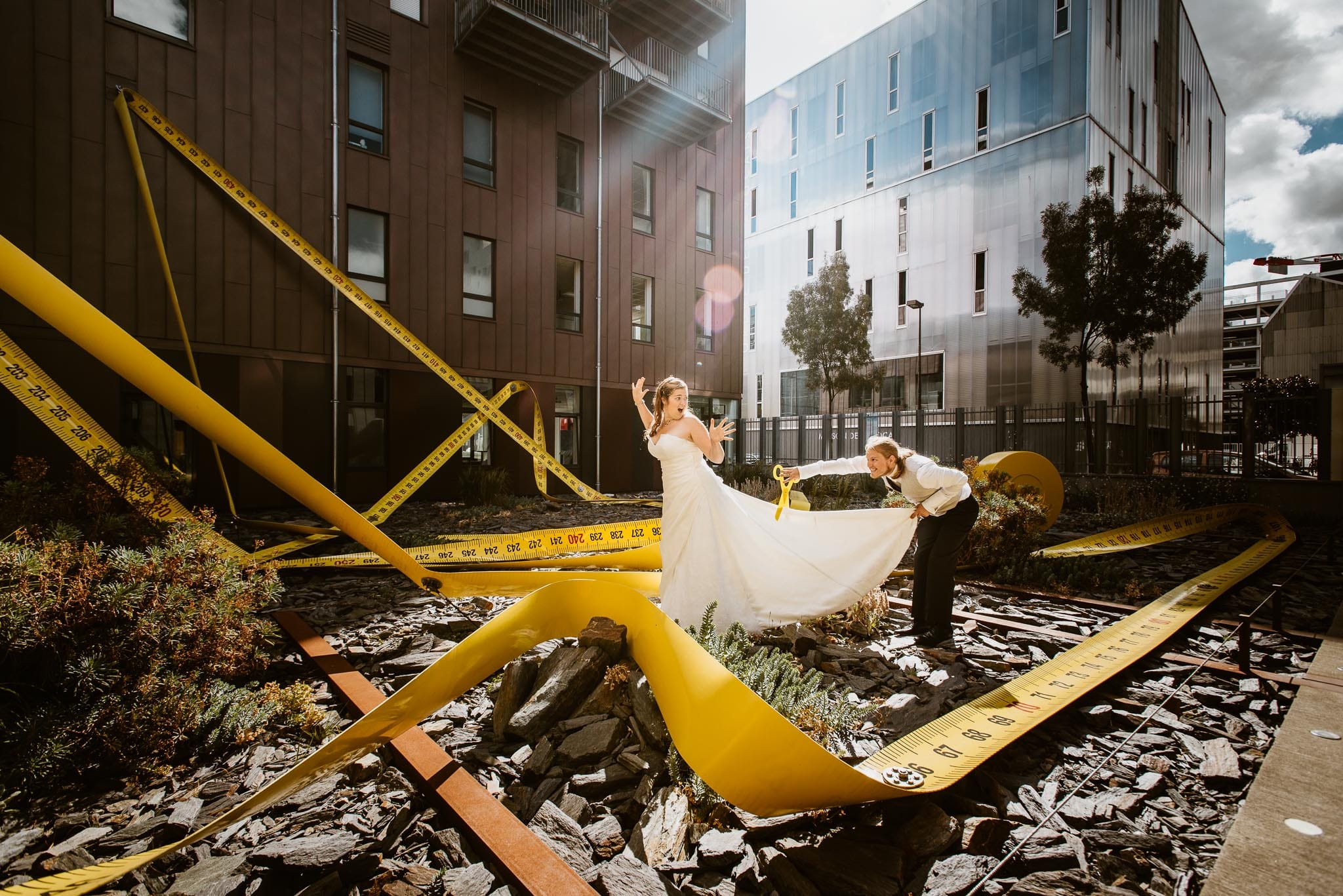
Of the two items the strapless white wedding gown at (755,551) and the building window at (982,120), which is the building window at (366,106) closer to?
the strapless white wedding gown at (755,551)

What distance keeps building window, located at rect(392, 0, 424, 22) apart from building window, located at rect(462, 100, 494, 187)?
2193mm

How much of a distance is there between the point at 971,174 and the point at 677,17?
1882cm

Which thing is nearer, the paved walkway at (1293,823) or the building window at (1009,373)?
the paved walkway at (1293,823)

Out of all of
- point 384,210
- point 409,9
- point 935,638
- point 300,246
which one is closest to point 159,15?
point 384,210

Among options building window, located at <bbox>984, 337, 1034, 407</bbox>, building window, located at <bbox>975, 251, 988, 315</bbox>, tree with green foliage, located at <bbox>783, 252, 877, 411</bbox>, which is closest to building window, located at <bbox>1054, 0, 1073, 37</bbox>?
building window, located at <bbox>975, 251, 988, 315</bbox>

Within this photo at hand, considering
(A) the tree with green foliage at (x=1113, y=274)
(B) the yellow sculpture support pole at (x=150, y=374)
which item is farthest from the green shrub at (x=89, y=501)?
(A) the tree with green foliage at (x=1113, y=274)

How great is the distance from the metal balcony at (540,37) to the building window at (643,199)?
11.3 ft

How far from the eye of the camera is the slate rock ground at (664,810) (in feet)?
7.48

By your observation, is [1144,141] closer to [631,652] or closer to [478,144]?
[478,144]

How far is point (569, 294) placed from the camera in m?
18.7

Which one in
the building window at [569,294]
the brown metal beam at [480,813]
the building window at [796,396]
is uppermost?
the building window at [569,294]

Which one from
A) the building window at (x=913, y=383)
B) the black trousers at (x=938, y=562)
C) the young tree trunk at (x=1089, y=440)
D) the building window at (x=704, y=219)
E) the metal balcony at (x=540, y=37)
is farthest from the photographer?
the building window at (x=913, y=383)

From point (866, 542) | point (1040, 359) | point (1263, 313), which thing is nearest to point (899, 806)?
point (866, 542)

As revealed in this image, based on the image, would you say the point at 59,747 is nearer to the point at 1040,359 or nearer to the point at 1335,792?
the point at 1335,792
